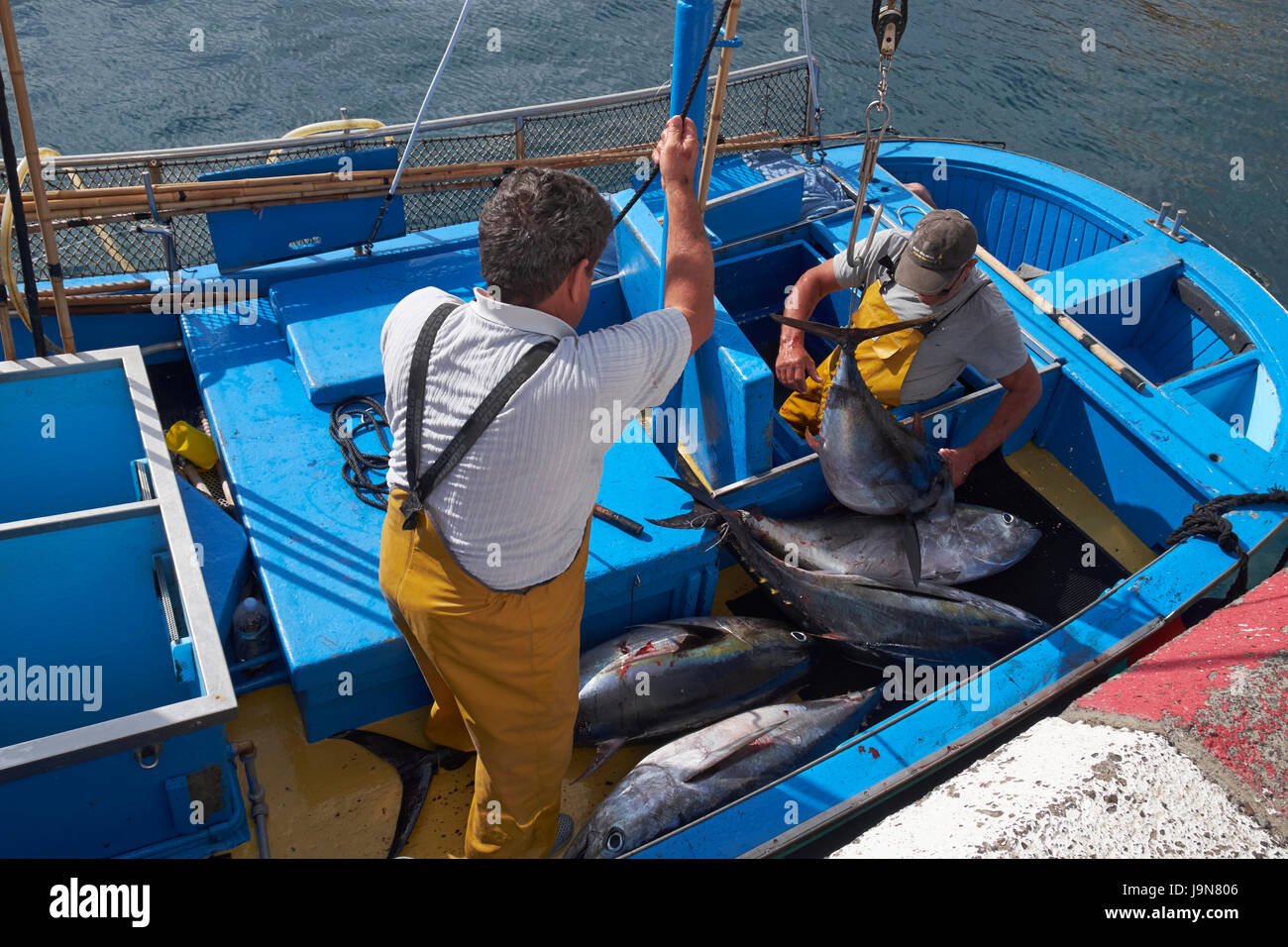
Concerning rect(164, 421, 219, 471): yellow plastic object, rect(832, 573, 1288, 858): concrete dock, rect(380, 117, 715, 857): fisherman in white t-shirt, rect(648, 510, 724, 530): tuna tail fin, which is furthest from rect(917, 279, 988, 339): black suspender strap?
rect(164, 421, 219, 471): yellow plastic object

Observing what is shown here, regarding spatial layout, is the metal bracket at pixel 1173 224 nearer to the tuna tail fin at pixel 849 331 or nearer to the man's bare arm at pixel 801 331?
the man's bare arm at pixel 801 331

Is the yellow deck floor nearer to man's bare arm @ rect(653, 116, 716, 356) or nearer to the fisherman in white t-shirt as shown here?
the fisherman in white t-shirt

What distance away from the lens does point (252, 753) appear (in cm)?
293

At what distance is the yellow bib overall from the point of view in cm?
396

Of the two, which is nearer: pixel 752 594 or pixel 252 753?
pixel 252 753

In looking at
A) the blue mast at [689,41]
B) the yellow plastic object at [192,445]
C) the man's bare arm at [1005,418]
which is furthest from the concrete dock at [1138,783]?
the yellow plastic object at [192,445]

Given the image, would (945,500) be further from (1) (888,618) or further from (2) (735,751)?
(2) (735,751)

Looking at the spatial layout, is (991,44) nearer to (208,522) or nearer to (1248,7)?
(1248,7)

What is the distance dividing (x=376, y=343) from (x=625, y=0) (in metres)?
9.16

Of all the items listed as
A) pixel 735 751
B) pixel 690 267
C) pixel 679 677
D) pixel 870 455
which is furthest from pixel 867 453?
pixel 690 267

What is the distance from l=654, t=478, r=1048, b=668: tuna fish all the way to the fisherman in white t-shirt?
1.33m

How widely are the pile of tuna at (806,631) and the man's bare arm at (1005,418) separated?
19cm

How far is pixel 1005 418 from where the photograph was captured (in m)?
4.03
